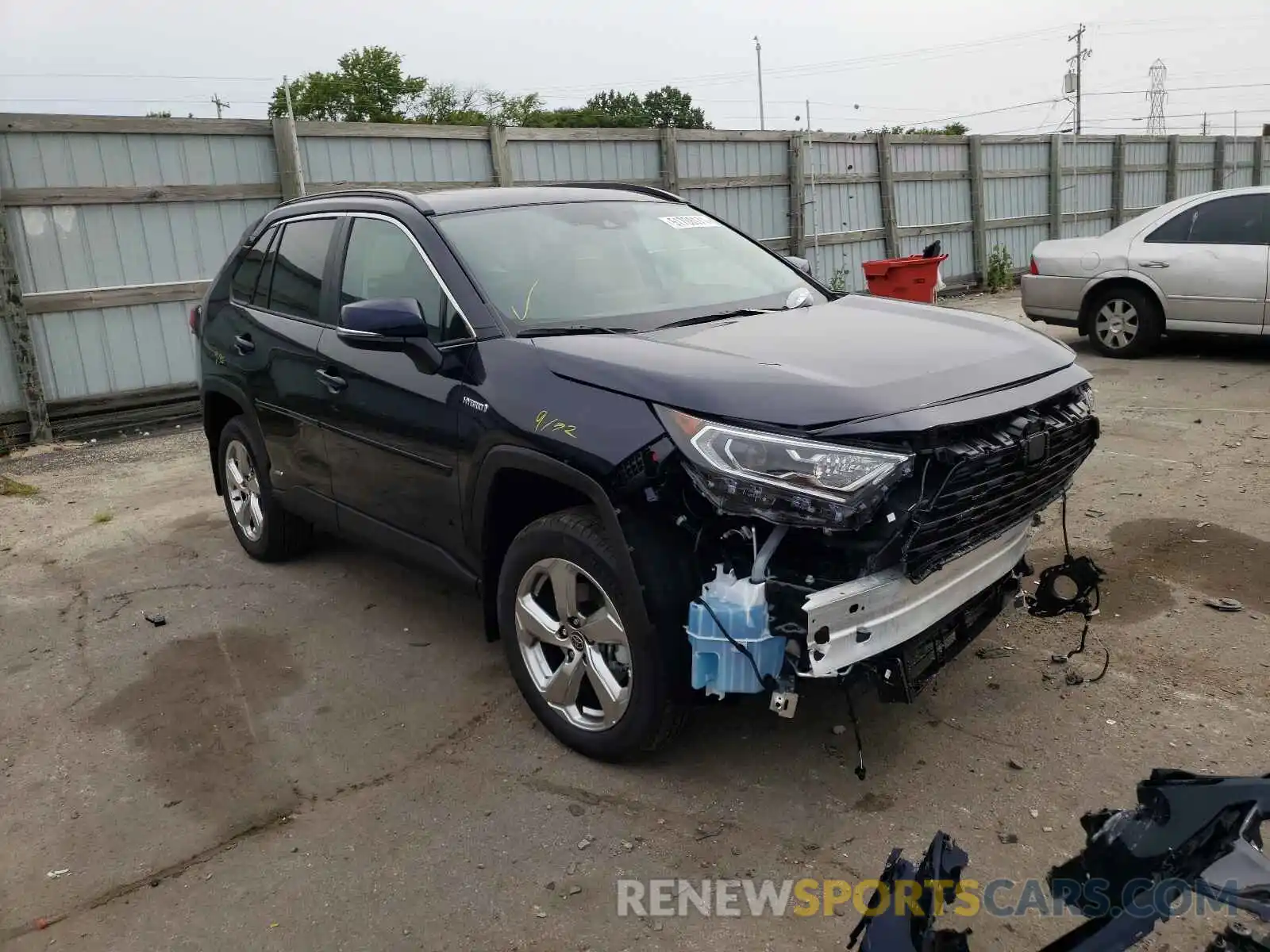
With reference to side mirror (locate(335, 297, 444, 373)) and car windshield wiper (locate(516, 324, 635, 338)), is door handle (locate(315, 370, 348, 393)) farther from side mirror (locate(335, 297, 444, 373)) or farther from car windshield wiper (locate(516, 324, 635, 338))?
car windshield wiper (locate(516, 324, 635, 338))

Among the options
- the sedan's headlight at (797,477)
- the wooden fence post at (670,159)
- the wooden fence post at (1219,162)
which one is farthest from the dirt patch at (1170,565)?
the wooden fence post at (1219,162)

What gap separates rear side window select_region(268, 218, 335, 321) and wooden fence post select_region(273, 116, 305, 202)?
4.97m

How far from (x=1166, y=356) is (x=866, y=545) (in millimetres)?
8463

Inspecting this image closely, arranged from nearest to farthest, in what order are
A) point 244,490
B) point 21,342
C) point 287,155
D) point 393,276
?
point 393,276 → point 244,490 → point 21,342 → point 287,155

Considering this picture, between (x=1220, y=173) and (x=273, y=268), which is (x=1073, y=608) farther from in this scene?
A: (x=1220, y=173)

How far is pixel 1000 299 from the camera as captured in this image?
50.5 feet

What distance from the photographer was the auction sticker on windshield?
4.37m

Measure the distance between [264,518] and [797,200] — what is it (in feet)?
33.6

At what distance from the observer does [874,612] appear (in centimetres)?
269

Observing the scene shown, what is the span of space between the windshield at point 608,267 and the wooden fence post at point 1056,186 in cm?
1552

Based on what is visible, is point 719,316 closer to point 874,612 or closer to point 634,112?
point 874,612

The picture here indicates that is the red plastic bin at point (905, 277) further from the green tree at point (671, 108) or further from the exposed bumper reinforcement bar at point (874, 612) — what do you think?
the green tree at point (671, 108)

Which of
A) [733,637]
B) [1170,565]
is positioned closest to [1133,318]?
[1170,565]

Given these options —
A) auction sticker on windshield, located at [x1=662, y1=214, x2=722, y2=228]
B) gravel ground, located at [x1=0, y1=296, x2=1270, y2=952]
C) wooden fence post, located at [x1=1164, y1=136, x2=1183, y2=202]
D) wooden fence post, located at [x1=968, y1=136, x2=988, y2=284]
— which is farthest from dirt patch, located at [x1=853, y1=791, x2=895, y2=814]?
wooden fence post, located at [x1=1164, y1=136, x2=1183, y2=202]
